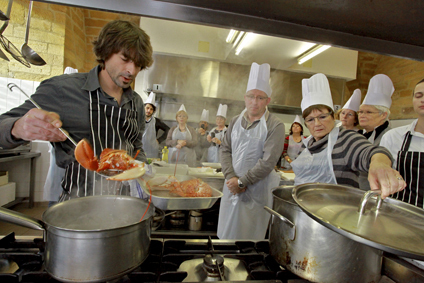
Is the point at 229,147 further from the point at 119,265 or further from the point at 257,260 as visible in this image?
the point at 119,265

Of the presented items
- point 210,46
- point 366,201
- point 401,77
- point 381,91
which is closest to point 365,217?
point 366,201

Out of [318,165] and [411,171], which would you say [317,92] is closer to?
[318,165]

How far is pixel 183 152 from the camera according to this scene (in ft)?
12.8

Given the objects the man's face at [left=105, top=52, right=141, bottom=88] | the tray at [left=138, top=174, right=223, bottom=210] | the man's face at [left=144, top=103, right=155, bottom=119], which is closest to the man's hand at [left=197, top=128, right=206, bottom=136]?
the man's face at [left=144, top=103, right=155, bottom=119]

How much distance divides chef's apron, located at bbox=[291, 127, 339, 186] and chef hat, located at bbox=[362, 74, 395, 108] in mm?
954

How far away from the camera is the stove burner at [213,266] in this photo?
30.9 inches

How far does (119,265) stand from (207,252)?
41 centimetres

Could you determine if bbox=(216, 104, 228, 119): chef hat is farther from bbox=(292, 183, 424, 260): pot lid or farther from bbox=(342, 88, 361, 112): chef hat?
bbox=(292, 183, 424, 260): pot lid

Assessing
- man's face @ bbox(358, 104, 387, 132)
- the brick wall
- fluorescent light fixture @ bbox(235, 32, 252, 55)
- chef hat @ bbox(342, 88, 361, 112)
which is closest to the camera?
man's face @ bbox(358, 104, 387, 132)

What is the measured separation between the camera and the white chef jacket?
1.60 metres

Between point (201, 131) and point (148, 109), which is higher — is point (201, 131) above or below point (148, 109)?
below

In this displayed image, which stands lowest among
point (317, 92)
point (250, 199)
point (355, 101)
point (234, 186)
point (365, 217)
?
point (250, 199)

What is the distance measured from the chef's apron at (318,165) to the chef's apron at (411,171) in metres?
0.56

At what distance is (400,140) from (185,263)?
185cm
